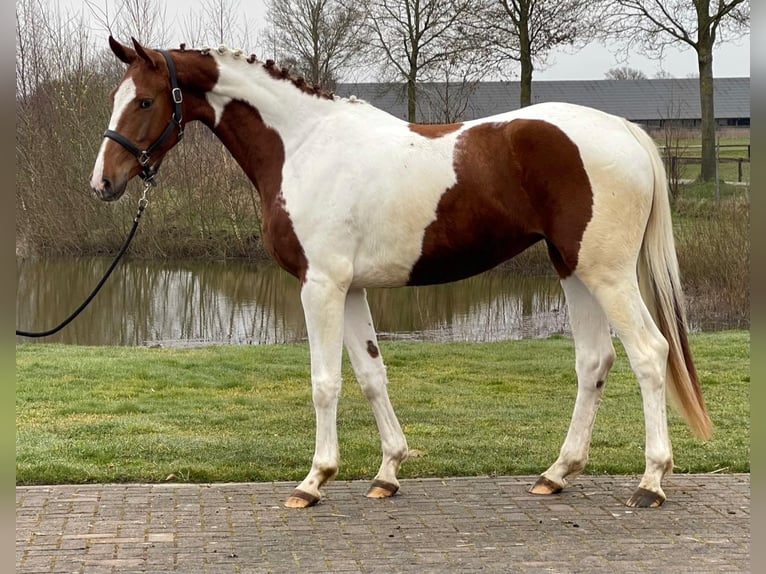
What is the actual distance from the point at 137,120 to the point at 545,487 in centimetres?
279

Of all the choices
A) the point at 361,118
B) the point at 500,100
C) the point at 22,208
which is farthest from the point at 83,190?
the point at 500,100

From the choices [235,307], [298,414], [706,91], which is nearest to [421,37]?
[706,91]

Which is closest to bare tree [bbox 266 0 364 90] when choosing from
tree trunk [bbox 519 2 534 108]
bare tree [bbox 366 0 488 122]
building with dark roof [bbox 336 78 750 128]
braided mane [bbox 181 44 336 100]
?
bare tree [bbox 366 0 488 122]

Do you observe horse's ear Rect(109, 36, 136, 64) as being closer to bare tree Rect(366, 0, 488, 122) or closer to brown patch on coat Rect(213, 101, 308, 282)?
brown patch on coat Rect(213, 101, 308, 282)

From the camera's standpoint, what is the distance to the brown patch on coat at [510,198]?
15.4 feet

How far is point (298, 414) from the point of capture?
7.43 meters

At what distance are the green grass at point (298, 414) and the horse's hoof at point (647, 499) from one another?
785 millimetres

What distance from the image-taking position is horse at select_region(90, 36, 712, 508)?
15.5ft

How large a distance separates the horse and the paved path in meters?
0.21

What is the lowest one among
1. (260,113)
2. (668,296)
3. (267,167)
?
(668,296)

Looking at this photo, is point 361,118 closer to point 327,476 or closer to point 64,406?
point 327,476

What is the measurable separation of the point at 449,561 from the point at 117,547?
1.41m

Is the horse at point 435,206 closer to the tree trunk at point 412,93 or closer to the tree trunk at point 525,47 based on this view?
the tree trunk at point 525,47

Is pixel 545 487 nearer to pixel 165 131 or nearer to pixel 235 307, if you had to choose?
pixel 165 131
